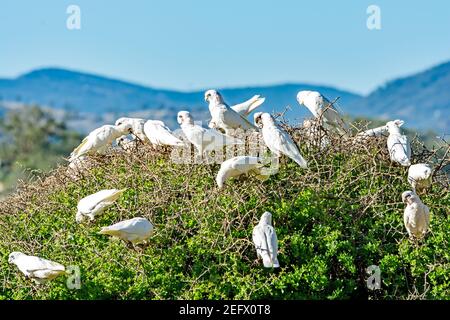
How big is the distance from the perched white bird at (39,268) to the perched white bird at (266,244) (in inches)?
54.4

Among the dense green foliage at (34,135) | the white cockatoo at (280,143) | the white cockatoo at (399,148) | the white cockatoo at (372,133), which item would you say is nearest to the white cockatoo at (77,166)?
the white cockatoo at (280,143)

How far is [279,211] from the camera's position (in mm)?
7098

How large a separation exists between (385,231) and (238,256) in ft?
4.07

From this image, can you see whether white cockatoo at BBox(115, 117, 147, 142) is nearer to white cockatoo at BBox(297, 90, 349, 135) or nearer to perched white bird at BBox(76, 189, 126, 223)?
perched white bird at BBox(76, 189, 126, 223)

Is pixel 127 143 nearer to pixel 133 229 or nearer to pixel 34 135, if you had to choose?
pixel 133 229

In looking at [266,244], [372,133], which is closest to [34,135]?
[372,133]

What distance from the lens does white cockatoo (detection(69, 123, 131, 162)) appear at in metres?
8.07

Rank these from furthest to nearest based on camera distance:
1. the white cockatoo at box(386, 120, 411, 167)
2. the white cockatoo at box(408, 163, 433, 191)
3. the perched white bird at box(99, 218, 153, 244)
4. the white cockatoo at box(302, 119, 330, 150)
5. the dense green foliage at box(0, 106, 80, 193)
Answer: the dense green foliage at box(0, 106, 80, 193) < the white cockatoo at box(302, 119, 330, 150) < the white cockatoo at box(386, 120, 411, 167) < the white cockatoo at box(408, 163, 433, 191) < the perched white bird at box(99, 218, 153, 244)

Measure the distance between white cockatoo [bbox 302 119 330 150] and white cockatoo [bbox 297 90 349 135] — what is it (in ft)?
0.30

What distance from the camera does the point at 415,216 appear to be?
698 centimetres

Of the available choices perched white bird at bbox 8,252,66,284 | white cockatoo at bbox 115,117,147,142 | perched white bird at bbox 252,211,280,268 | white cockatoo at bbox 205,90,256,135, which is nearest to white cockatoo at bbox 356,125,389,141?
white cockatoo at bbox 205,90,256,135
